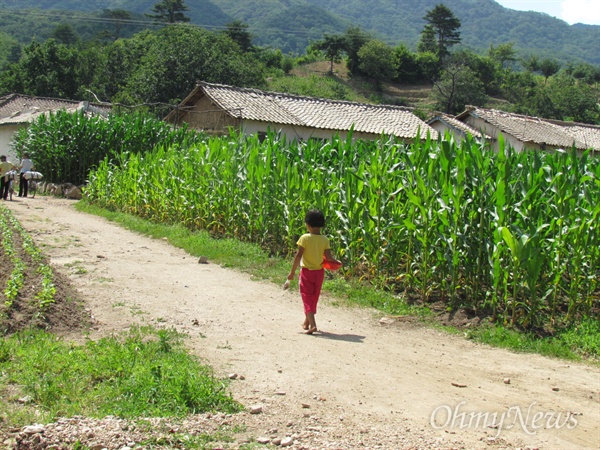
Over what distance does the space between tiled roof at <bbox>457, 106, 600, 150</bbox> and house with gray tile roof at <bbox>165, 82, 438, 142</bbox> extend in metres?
4.92

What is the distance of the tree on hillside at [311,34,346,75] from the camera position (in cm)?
7806

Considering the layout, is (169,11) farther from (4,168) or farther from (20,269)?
(20,269)

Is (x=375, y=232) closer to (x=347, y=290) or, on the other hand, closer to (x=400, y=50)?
(x=347, y=290)

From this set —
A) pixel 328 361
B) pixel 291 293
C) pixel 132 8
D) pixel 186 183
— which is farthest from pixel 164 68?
pixel 132 8

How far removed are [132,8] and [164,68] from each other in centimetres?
12316

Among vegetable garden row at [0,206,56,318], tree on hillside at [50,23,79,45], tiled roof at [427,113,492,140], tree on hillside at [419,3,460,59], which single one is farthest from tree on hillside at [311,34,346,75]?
vegetable garden row at [0,206,56,318]

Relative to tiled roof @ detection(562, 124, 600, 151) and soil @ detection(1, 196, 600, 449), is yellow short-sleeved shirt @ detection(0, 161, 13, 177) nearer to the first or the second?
soil @ detection(1, 196, 600, 449)

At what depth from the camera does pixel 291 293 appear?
970cm

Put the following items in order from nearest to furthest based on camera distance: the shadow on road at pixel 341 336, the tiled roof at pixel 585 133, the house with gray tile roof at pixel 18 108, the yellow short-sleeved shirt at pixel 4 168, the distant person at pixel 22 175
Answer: the shadow on road at pixel 341 336
the yellow short-sleeved shirt at pixel 4 168
the distant person at pixel 22 175
the tiled roof at pixel 585 133
the house with gray tile roof at pixel 18 108

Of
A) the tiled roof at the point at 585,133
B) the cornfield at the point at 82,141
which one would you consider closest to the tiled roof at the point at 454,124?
the tiled roof at the point at 585,133

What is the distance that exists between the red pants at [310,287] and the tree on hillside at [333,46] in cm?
7245

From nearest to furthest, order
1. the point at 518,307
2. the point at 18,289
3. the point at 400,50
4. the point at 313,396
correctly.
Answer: the point at 313,396 → the point at 18,289 → the point at 518,307 → the point at 400,50

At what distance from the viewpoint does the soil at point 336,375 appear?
4.49 metres

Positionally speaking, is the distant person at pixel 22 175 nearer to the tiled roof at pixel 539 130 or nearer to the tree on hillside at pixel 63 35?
the tiled roof at pixel 539 130
